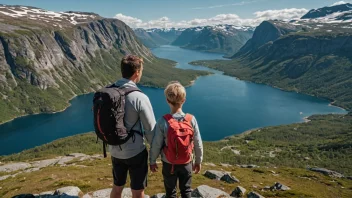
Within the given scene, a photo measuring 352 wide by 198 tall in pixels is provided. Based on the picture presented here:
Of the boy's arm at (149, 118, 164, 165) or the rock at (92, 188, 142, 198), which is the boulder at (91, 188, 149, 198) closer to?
the rock at (92, 188, 142, 198)

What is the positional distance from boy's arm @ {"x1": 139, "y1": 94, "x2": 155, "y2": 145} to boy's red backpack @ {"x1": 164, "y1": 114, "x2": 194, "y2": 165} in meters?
Result: 0.74

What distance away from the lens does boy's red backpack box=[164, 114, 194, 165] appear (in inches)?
516

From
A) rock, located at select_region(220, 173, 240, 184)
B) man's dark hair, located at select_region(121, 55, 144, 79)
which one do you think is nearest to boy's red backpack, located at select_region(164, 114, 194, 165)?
man's dark hair, located at select_region(121, 55, 144, 79)

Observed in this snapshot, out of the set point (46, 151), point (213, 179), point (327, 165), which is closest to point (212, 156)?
point (327, 165)

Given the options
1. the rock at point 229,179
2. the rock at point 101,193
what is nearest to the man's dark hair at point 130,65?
the rock at point 101,193

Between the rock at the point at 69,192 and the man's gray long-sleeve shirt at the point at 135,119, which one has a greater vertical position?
the man's gray long-sleeve shirt at the point at 135,119

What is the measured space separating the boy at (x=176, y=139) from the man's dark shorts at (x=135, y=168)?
427mm

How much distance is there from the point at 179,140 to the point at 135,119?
2123 millimetres

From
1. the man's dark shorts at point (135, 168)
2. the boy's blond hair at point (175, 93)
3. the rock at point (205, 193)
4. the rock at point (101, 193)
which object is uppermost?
the boy's blond hair at point (175, 93)

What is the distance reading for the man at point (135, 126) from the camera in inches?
508

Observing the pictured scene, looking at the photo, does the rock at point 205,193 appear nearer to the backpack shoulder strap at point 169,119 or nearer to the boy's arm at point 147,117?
the boy's arm at point 147,117

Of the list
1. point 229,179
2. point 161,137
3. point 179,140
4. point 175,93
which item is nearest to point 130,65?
point 175,93

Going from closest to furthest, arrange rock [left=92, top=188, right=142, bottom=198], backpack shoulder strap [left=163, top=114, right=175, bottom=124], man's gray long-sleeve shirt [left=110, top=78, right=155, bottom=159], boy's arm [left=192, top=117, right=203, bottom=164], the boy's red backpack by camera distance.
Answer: man's gray long-sleeve shirt [left=110, top=78, right=155, bottom=159], the boy's red backpack, backpack shoulder strap [left=163, top=114, right=175, bottom=124], boy's arm [left=192, top=117, right=203, bottom=164], rock [left=92, top=188, right=142, bottom=198]

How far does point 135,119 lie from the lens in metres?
13.1
